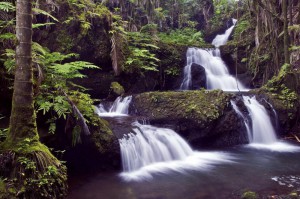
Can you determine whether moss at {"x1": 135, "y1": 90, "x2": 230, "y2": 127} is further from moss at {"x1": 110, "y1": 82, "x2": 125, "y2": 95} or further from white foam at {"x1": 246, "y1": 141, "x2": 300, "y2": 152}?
white foam at {"x1": 246, "y1": 141, "x2": 300, "y2": 152}

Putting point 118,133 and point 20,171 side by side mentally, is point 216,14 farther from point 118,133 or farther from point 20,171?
point 20,171

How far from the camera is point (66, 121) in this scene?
6555 millimetres

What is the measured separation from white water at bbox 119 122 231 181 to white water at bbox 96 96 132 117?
5.97 feet

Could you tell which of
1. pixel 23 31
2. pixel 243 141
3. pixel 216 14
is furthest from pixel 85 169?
pixel 216 14

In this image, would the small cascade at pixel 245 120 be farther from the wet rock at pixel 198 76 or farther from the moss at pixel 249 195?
the moss at pixel 249 195

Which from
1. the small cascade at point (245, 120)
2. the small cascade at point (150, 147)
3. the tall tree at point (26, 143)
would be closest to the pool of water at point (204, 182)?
the small cascade at point (150, 147)

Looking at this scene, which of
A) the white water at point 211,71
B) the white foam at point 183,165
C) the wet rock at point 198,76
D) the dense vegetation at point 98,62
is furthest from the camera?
the white water at point 211,71

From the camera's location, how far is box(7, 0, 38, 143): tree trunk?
4371 millimetres

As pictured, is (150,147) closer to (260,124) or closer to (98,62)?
(260,124)

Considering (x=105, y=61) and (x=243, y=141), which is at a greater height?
(x=105, y=61)

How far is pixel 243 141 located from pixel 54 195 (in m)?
7.73

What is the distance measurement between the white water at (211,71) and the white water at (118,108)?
15.3 ft

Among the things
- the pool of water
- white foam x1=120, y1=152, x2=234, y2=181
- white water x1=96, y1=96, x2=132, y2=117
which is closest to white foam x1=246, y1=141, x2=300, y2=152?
the pool of water

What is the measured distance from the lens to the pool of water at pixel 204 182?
5.82 metres
